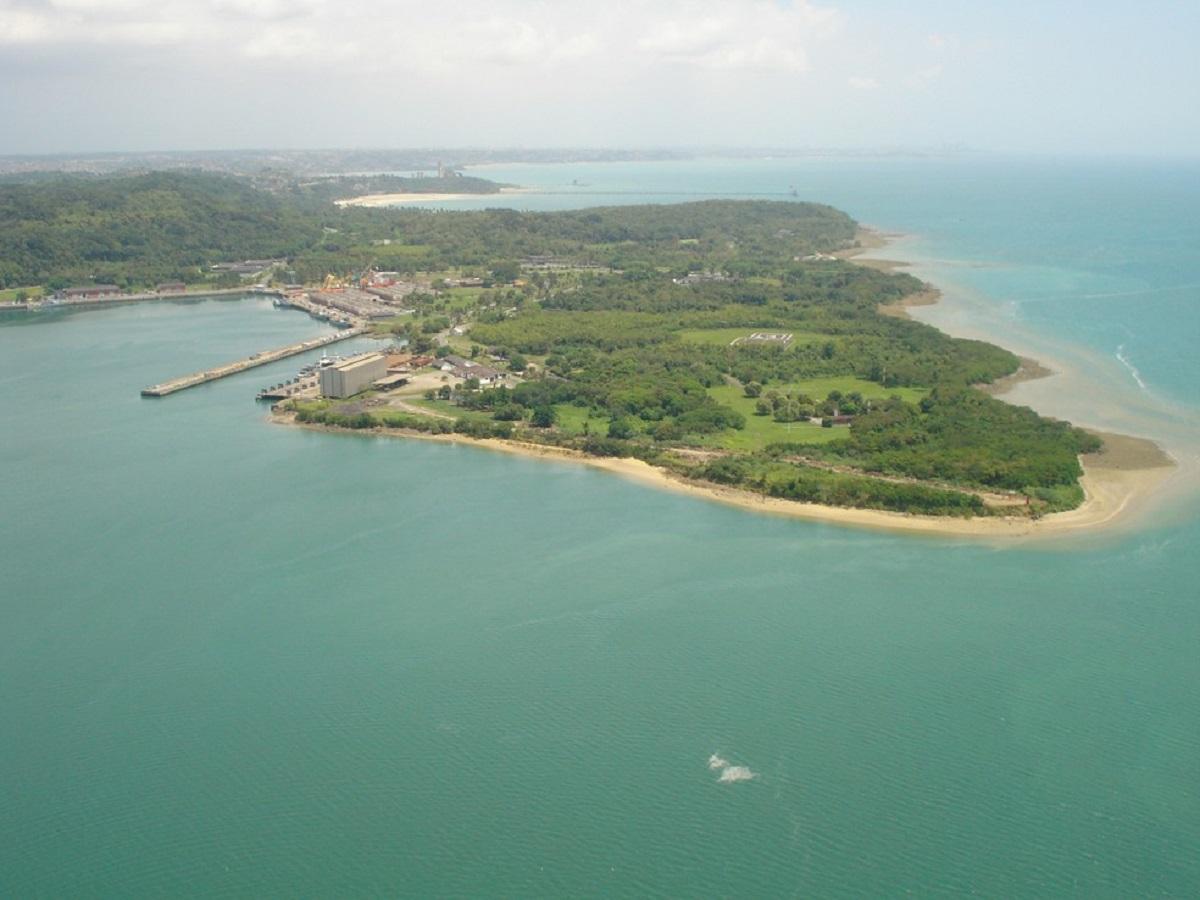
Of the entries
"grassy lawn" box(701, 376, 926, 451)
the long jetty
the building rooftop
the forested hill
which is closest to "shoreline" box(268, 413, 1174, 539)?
"grassy lawn" box(701, 376, 926, 451)

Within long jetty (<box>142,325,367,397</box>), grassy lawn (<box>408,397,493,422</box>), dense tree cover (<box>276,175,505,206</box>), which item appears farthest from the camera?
dense tree cover (<box>276,175,505,206</box>)

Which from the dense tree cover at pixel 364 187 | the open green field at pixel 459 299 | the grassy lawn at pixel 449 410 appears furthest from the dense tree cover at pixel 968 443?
the dense tree cover at pixel 364 187

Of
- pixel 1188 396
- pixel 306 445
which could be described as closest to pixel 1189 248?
pixel 1188 396

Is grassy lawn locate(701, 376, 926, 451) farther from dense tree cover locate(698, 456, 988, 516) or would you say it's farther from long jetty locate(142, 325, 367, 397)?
long jetty locate(142, 325, 367, 397)

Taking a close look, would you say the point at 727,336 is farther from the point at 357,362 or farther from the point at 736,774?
the point at 736,774

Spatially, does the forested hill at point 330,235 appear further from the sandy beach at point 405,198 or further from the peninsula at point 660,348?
the sandy beach at point 405,198

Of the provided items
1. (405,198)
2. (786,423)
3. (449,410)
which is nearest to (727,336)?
(786,423)
